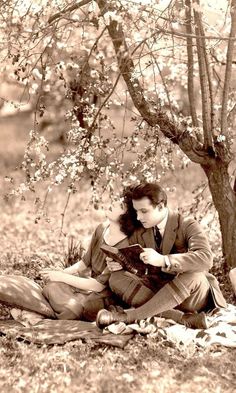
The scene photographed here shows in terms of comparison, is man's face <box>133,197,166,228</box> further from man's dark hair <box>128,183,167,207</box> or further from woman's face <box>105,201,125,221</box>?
woman's face <box>105,201,125,221</box>

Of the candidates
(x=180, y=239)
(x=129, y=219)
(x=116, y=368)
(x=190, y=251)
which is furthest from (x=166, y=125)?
(x=116, y=368)

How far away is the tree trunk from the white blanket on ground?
1601 millimetres

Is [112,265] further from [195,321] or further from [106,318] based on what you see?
[195,321]

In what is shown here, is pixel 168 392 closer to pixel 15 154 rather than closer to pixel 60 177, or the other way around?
pixel 60 177

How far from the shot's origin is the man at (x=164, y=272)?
17.6ft

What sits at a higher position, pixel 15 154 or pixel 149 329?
pixel 15 154

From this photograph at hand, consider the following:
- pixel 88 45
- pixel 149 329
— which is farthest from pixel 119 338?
pixel 88 45

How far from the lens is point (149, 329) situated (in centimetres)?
527

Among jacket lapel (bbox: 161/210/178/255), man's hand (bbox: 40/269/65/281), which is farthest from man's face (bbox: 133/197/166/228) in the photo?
man's hand (bbox: 40/269/65/281)

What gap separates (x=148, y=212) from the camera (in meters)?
5.54

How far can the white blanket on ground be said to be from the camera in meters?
5.14

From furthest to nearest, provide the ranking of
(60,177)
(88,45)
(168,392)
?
(88,45), (60,177), (168,392)

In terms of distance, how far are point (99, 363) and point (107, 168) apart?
2.19m

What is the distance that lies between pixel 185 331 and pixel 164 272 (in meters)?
0.52
